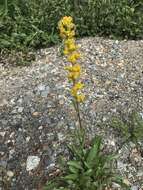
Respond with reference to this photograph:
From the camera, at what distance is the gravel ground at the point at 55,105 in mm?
7172

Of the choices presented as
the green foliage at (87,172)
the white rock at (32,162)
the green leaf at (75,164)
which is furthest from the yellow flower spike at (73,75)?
the white rock at (32,162)

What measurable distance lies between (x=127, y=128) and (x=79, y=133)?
769 mm

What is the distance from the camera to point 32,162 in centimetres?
722

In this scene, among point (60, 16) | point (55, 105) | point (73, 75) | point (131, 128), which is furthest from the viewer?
point (60, 16)

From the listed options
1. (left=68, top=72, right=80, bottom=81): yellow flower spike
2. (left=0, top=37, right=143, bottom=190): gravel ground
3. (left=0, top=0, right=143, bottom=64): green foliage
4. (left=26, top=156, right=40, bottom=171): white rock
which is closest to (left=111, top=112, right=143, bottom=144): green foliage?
(left=0, top=37, right=143, bottom=190): gravel ground

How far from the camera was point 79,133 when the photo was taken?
6996 mm

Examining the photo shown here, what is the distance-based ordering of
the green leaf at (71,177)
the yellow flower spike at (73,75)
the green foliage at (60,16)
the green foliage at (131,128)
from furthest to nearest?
the green foliage at (60,16), the green foliage at (131,128), the green leaf at (71,177), the yellow flower spike at (73,75)

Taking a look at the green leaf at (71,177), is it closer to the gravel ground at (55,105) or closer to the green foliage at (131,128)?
the gravel ground at (55,105)

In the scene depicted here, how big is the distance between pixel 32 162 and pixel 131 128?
Result: 140 centimetres

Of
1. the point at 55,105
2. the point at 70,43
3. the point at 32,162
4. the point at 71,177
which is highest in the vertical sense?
the point at 70,43

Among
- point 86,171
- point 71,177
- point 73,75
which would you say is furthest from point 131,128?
point 73,75

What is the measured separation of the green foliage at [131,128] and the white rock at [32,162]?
3.73ft

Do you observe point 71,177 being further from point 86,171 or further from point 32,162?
point 32,162

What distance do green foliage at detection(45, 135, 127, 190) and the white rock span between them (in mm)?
425
